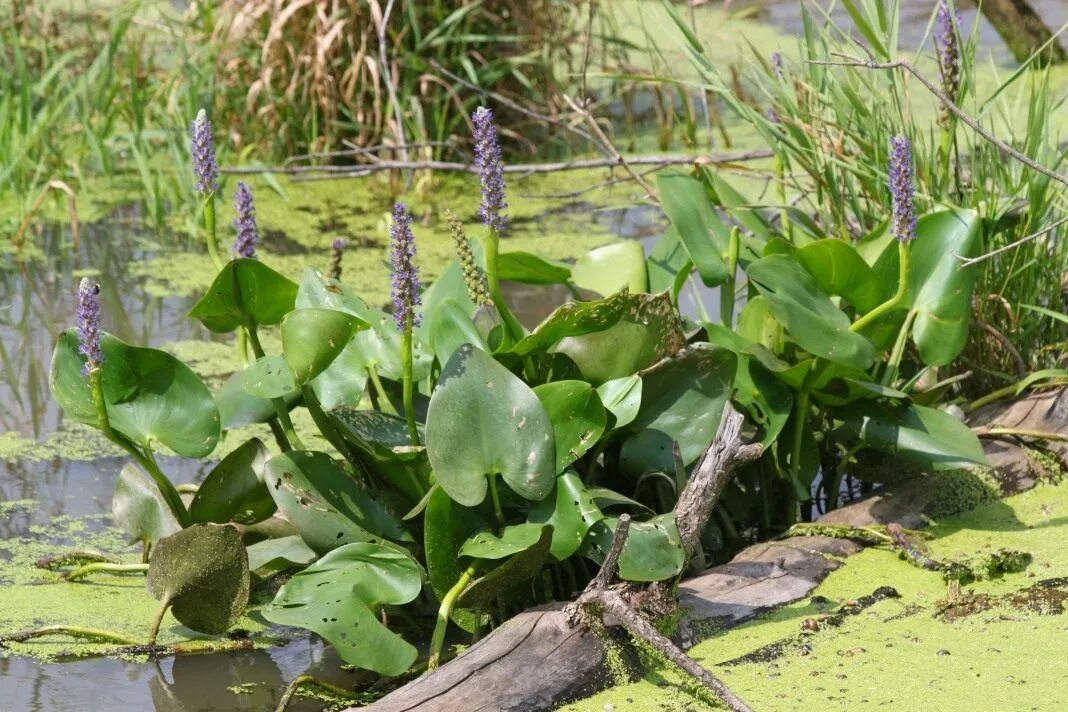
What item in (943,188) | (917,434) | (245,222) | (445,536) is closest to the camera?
(445,536)

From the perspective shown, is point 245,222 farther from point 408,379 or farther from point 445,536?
point 445,536

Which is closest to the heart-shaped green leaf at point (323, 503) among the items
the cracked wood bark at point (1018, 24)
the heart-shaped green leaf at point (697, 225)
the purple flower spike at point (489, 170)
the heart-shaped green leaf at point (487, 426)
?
the heart-shaped green leaf at point (487, 426)

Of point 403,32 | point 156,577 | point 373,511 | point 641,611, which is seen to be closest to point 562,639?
point 641,611

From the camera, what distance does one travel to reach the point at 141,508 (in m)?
2.35

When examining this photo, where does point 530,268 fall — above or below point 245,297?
below

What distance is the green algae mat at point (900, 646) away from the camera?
1926mm

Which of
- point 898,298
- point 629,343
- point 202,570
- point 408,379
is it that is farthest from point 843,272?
point 202,570

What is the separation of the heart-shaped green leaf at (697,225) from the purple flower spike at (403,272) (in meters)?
0.65

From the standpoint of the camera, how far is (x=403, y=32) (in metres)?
4.60

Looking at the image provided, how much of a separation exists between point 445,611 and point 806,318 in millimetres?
717

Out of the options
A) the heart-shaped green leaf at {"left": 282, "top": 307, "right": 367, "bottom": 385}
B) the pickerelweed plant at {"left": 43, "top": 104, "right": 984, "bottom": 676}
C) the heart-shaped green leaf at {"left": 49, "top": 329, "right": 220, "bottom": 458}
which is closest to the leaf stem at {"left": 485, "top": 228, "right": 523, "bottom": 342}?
the pickerelweed plant at {"left": 43, "top": 104, "right": 984, "bottom": 676}

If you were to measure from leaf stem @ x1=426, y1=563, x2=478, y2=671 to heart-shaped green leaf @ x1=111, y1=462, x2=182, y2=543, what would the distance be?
0.53 metres

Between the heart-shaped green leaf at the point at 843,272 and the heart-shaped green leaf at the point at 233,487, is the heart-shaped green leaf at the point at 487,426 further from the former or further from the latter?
the heart-shaped green leaf at the point at 843,272

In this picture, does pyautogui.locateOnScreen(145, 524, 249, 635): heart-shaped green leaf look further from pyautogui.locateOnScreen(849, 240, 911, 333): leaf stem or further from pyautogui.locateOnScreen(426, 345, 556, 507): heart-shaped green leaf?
pyautogui.locateOnScreen(849, 240, 911, 333): leaf stem
